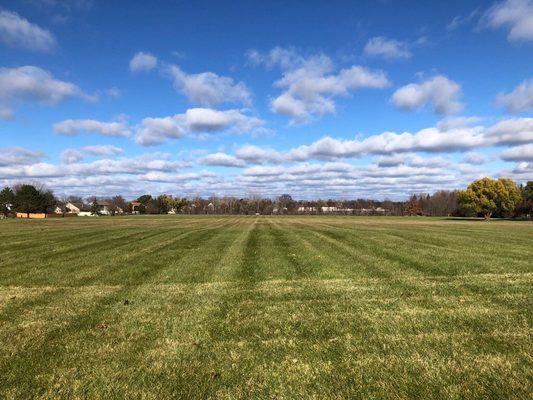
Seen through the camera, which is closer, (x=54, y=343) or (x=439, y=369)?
(x=439, y=369)

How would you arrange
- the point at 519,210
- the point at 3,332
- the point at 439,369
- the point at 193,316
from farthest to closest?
1. the point at 519,210
2. the point at 193,316
3. the point at 3,332
4. the point at 439,369

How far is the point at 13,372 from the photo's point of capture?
201 inches

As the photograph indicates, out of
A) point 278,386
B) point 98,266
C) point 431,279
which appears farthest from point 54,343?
point 431,279

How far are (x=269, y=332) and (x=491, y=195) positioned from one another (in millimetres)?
90658

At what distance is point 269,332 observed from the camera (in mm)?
6664

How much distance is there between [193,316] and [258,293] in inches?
89.6

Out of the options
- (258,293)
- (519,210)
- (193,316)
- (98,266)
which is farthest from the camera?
(519,210)

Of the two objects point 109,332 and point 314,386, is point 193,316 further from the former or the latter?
point 314,386

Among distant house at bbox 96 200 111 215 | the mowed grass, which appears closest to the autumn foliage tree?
the mowed grass

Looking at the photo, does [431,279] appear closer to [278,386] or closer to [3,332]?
[278,386]

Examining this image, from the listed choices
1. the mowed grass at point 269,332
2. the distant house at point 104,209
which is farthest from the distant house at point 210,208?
the mowed grass at point 269,332

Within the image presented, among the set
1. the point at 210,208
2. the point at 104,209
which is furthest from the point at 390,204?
the point at 104,209

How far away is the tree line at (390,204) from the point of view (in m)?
84.2

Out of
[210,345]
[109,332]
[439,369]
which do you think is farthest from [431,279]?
[109,332]
